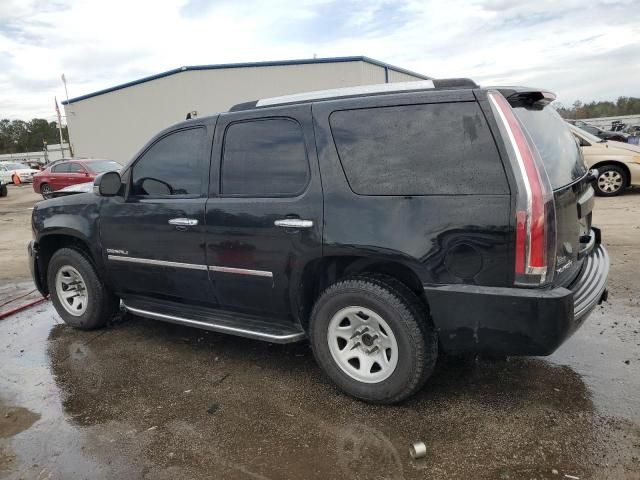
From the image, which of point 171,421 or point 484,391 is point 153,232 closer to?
point 171,421

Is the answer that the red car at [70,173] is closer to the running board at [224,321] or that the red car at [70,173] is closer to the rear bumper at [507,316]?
the running board at [224,321]

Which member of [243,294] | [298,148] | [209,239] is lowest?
[243,294]

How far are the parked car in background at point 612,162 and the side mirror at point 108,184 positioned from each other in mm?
9636

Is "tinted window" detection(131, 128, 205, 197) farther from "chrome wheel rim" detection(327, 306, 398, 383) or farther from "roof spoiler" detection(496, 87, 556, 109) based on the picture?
"roof spoiler" detection(496, 87, 556, 109)

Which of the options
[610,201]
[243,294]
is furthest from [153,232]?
[610,201]

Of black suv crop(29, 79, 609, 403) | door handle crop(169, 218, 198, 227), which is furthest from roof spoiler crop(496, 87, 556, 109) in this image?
door handle crop(169, 218, 198, 227)

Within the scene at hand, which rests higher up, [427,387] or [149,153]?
[149,153]

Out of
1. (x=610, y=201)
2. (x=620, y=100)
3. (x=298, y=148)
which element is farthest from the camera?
(x=620, y=100)

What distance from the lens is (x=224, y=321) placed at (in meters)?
3.81

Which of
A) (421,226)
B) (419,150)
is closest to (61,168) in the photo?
A: (419,150)

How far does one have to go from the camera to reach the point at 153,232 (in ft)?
13.3

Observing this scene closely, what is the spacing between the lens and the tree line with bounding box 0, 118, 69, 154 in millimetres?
84875

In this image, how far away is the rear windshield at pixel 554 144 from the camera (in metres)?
2.92

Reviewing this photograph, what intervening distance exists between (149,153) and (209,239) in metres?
1.05
